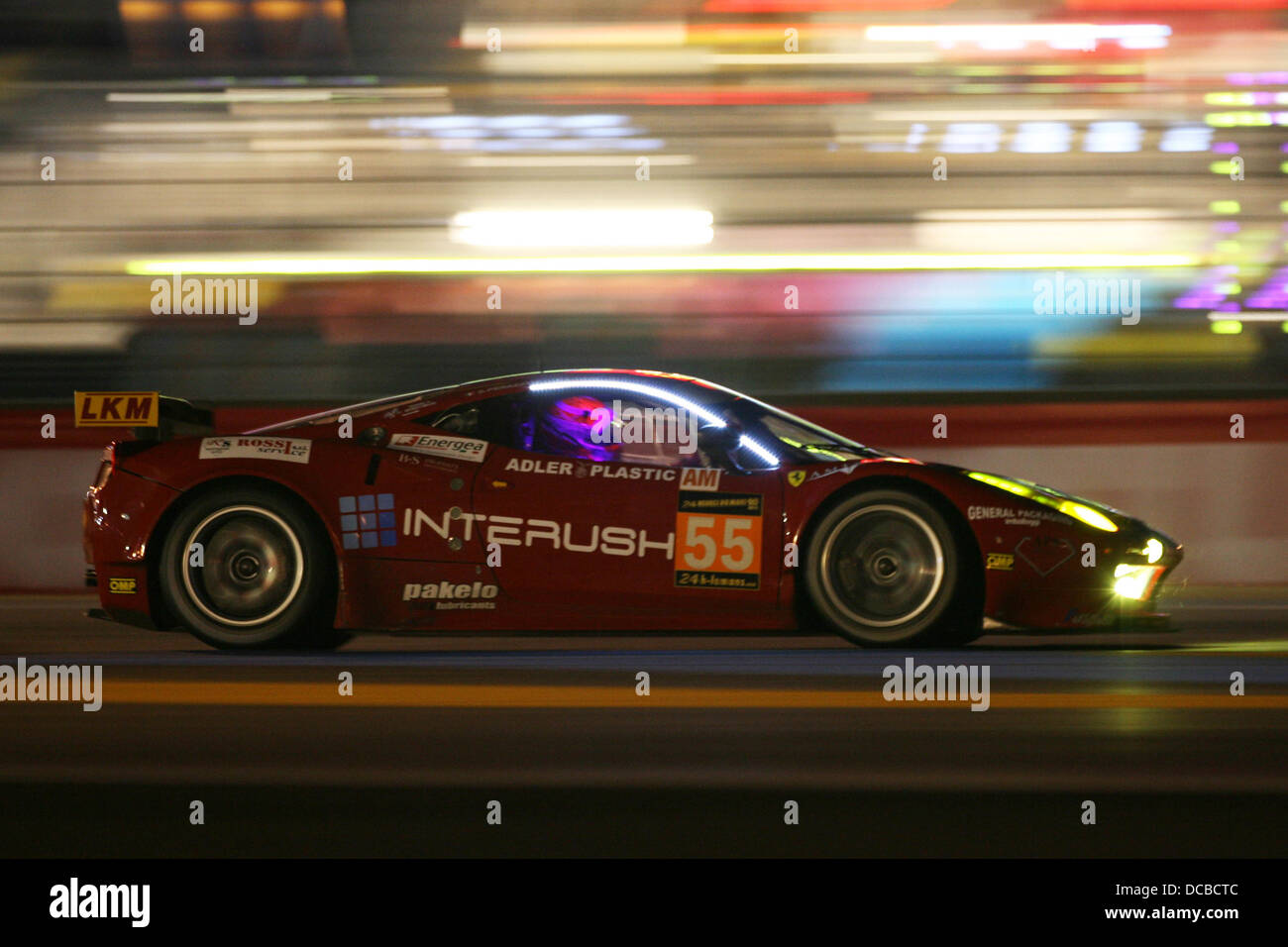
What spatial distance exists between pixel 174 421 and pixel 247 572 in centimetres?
73

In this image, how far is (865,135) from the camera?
9016 millimetres

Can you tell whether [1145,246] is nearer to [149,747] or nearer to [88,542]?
[88,542]

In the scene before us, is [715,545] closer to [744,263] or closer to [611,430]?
[611,430]

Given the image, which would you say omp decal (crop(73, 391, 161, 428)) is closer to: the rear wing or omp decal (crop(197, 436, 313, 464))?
the rear wing

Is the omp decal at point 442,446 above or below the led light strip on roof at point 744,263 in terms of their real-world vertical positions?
below

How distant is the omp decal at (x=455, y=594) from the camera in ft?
17.8

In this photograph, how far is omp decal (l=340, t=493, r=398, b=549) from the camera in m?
5.49

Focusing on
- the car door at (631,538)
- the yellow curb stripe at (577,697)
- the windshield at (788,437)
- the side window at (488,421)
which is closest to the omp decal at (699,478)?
the car door at (631,538)

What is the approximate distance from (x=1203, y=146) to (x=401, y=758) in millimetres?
7136

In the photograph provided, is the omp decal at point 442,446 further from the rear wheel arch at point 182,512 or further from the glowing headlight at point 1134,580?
the glowing headlight at point 1134,580

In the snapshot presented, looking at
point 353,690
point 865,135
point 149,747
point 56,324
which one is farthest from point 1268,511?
point 56,324

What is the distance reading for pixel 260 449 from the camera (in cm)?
563

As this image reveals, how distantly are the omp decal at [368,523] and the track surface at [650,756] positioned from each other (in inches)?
17.2
